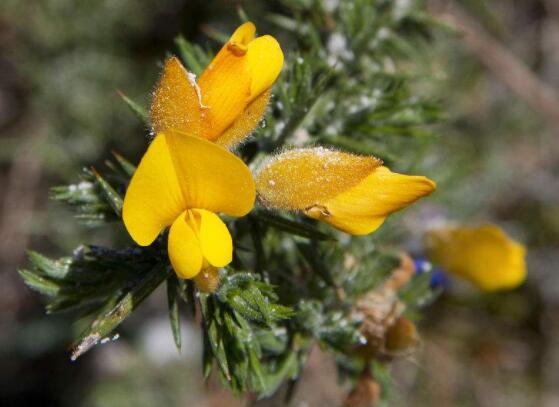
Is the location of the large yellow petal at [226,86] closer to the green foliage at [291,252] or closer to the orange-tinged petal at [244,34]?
the orange-tinged petal at [244,34]

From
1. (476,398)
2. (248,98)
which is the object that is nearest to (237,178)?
(248,98)

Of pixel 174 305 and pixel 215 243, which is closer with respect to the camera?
pixel 215 243

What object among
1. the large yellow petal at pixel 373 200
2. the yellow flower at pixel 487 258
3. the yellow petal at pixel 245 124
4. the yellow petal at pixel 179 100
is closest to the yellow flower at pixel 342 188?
the large yellow petal at pixel 373 200

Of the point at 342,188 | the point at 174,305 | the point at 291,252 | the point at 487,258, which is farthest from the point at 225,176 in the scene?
the point at 487,258

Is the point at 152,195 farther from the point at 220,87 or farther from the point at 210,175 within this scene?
the point at 220,87

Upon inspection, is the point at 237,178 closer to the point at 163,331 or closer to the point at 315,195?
the point at 315,195

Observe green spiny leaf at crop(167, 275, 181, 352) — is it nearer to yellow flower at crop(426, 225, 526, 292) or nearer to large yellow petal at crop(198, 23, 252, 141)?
large yellow petal at crop(198, 23, 252, 141)
